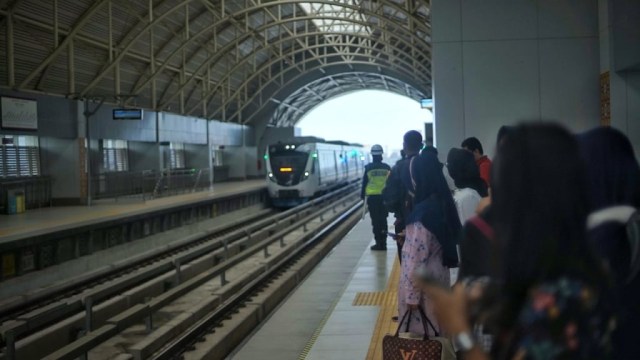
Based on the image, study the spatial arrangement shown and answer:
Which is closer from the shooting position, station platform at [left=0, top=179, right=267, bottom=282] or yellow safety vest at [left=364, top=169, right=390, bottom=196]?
yellow safety vest at [left=364, top=169, right=390, bottom=196]

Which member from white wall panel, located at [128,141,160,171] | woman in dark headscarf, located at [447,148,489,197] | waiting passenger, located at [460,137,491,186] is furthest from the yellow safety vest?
white wall panel, located at [128,141,160,171]

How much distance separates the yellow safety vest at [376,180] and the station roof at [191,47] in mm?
11205

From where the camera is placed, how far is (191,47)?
3375 cm

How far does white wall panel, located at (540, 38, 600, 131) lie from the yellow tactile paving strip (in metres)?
3.81

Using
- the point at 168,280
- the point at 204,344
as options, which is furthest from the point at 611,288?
the point at 168,280

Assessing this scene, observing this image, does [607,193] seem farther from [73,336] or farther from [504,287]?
[73,336]

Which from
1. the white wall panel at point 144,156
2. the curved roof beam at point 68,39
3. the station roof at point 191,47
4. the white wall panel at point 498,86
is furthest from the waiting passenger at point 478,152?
the white wall panel at point 144,156

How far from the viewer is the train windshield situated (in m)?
30.2

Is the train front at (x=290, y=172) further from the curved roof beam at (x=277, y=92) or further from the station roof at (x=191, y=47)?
the curved roof beam at (x=277, y=92)

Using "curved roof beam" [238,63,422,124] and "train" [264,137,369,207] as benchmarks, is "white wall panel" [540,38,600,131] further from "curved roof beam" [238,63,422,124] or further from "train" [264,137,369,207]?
"curved roof beam" [238,63,422,124]

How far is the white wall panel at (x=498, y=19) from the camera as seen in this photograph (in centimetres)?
1115

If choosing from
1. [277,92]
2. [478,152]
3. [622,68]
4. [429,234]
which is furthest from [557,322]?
[277,92]

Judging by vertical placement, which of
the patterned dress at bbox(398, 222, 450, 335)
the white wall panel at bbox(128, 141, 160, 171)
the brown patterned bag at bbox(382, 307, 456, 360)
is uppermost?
the white wall panel at bbox(128, 141, 160, 171)

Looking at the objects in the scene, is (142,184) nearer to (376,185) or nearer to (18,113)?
(18,113)
